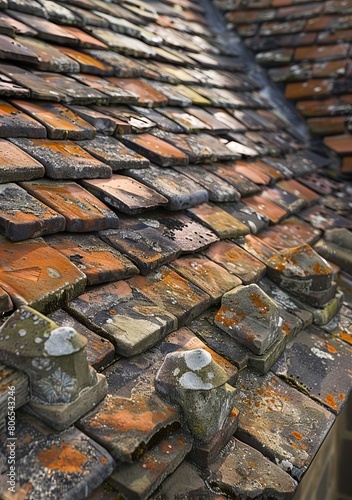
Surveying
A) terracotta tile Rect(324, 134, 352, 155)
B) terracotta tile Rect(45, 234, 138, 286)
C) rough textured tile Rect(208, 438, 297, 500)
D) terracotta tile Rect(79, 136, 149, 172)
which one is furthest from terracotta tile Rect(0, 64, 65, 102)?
terracotta tile Rect(324, 134, 352, 155)

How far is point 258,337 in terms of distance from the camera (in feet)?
5.26

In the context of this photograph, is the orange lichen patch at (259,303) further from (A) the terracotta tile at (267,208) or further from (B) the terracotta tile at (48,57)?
(B) the terracotta tile at (48,57)

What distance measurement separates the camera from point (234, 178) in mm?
2596

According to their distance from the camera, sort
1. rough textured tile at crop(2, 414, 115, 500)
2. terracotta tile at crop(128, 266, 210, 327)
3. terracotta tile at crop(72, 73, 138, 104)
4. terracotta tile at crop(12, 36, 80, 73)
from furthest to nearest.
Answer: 1. terracotta tile at crop(72, 73, 138, 104)
2. terracotta tile at crop(12, 36, 80, 73)
3. terracotta tile at crop(128, 266, 210, 327)
4. rough textured tile at crop(2, 414, 115, 500)

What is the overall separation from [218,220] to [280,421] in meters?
0.94

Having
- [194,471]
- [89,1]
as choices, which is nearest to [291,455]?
[194,471]

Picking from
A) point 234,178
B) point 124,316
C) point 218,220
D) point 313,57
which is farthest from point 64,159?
point 313,57

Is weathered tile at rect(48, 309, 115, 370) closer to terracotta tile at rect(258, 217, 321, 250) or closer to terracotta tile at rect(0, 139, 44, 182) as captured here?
terracotta tile at rect(0, 139, 44, 182)

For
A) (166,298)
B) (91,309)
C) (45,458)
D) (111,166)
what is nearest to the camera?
(45,458)

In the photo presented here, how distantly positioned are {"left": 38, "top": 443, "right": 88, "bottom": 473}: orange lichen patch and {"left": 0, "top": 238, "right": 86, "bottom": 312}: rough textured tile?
0.36 meters

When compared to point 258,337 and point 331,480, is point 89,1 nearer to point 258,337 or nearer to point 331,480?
point 258,337

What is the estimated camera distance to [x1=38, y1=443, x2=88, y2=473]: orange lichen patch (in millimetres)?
959

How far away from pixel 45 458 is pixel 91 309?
0.45 metres

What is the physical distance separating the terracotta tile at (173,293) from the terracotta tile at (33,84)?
881mm
